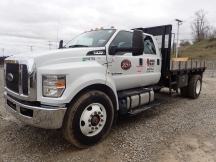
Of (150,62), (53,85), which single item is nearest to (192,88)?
(150,62)

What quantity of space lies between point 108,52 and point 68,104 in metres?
1.32

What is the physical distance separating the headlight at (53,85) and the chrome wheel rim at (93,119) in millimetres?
564

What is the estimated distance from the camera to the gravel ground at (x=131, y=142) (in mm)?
3006

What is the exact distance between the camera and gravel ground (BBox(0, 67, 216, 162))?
301cm

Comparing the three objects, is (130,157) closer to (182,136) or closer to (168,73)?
(182,136)

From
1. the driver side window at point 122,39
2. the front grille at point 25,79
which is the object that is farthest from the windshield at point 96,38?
the front grille at point 25,79

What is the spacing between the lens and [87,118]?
10.3ft

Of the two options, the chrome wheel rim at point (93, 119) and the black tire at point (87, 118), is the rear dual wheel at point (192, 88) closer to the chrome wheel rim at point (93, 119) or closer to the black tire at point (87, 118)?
the black tire at point (87, 118)

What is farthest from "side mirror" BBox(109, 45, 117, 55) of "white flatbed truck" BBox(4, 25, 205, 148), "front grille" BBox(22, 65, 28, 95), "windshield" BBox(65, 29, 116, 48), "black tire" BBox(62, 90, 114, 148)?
"front grille" BBox(22, 65, 28, 95)

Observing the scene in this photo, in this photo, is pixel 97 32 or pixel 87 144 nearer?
pixel 87 144

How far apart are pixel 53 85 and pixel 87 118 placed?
0.79m

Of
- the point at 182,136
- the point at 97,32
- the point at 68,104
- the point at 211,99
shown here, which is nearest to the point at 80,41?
the point at 97,32

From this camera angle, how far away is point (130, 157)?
9.78ft

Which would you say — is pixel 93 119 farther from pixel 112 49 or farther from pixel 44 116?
pixel 112 49
